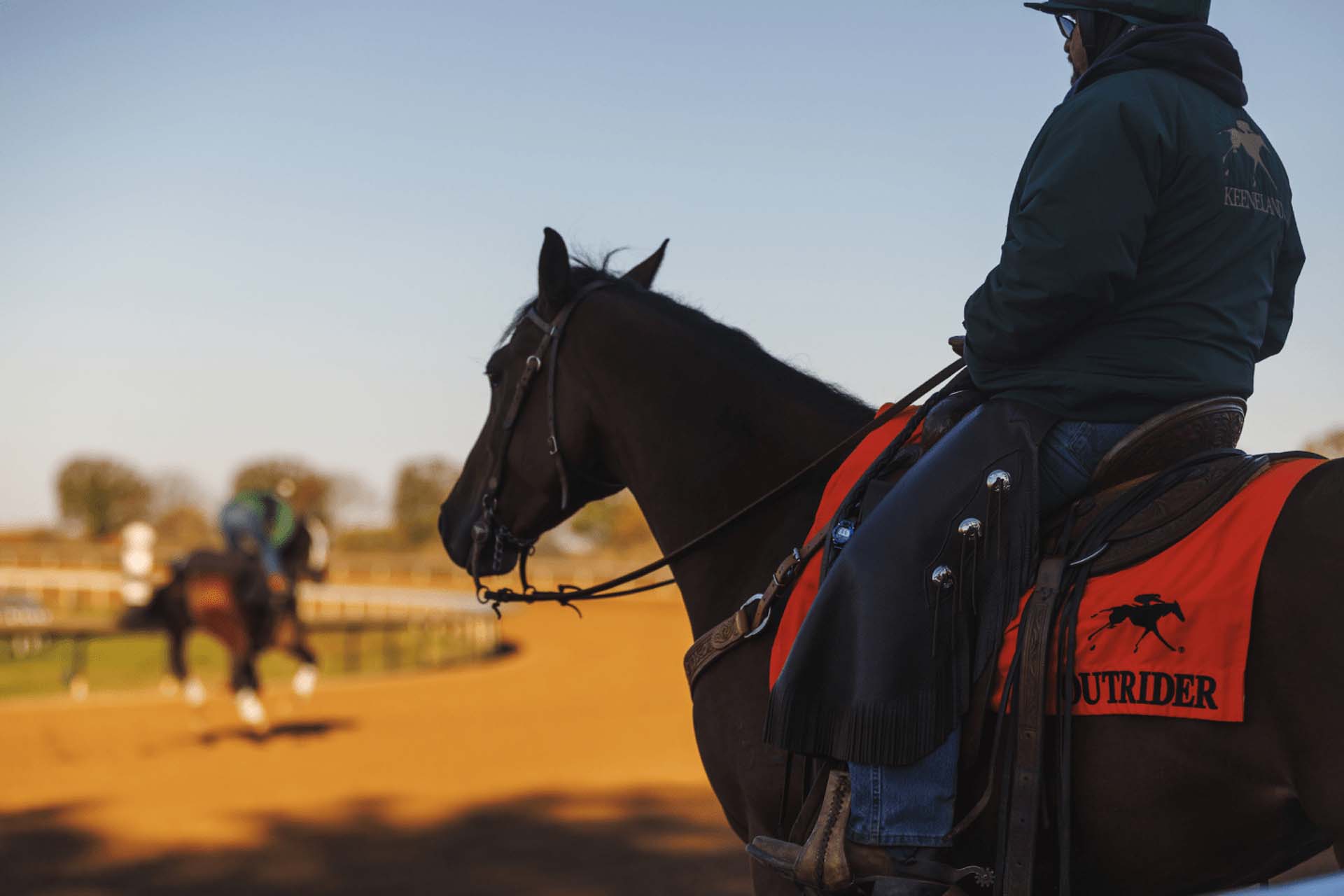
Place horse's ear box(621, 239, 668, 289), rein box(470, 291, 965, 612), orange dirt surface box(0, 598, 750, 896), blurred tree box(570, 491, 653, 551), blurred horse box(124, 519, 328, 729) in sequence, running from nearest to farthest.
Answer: rein box(470, 291, 965, 612) < horse's ear box(621, 239, 668, 289) < orange dirt surface box(0, 598, 750, 896) < blurred horse box(124, 519, 328, 729) < blurred tree box(570, 491, 653, 551)

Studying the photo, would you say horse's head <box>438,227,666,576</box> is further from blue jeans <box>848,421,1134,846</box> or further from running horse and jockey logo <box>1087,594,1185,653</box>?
running horse and jockey logo <box>1087,594,1185,653</box>

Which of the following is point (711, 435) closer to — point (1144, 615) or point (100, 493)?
point (1144, 615)

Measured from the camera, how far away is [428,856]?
9570 mm

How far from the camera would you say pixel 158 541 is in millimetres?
45875

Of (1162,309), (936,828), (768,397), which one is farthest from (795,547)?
(1162,309)

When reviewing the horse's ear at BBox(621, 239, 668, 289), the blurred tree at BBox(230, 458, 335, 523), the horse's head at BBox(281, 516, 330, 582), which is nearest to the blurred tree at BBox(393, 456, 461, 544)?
the blurred tree at BBox(230, 458, 335, 523)

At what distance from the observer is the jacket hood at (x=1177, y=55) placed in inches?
95.4

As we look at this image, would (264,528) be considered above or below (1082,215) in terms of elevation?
above

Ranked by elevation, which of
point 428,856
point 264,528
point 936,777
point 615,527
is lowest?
point 428,856

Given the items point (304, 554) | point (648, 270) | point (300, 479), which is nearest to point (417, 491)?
point (300, 479)

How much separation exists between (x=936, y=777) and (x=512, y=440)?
5.86 feet

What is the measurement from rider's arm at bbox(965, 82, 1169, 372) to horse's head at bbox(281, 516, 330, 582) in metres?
16.1

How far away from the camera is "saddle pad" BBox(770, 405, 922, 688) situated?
108 inches

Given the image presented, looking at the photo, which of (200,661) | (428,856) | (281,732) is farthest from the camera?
(200,661)
